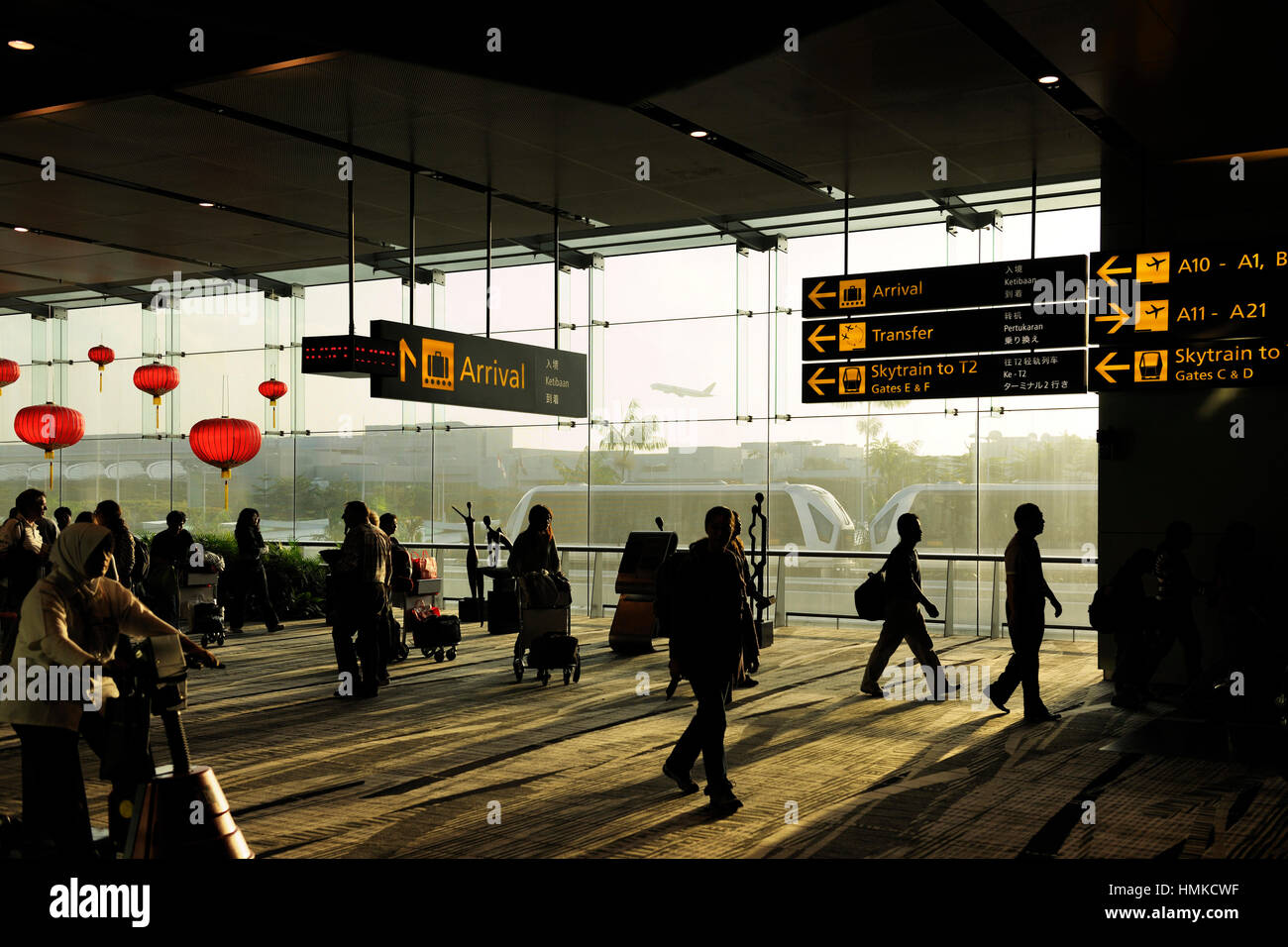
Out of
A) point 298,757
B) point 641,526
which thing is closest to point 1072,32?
point 298,757

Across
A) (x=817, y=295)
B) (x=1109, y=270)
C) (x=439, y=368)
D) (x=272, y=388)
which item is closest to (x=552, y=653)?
(x=439, y=368)

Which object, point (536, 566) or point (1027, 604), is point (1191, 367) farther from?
point (536, 566)

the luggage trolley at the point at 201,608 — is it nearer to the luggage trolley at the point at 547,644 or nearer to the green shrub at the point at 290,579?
the green shrub at the point at 290,579

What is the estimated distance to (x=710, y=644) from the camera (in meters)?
6.77

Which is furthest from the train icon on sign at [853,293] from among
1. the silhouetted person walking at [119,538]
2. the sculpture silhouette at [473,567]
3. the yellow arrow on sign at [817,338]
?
the silhouetted person walking at [119,538]

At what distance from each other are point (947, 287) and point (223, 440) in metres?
8.93

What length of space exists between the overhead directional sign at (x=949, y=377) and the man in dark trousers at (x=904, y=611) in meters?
1.22

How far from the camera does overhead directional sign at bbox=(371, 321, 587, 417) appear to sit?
11562 mm

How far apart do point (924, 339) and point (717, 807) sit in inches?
219

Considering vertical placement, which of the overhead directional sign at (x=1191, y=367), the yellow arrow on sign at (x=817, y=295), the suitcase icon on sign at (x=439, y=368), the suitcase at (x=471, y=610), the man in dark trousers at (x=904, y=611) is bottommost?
the suitcase at (x=471, y=610)

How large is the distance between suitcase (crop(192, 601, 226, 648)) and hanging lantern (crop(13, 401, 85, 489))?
5335 millimetres

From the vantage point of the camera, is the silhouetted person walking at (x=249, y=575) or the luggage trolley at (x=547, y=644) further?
the silhouetted person walking at (x=249, y=575)

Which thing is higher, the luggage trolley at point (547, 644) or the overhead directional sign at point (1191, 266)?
the overhead directional sign at point (1191, 266)

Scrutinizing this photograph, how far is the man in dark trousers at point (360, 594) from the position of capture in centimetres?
1044
